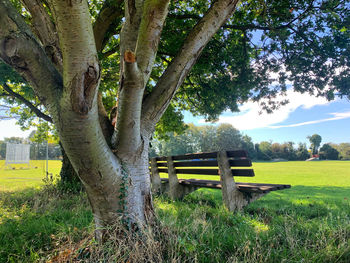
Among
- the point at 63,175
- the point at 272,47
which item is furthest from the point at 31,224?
the point at 272,47

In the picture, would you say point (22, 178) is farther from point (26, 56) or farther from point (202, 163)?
point (26, 56)

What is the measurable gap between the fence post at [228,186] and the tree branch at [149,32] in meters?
2.56

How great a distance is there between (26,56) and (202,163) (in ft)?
12.8

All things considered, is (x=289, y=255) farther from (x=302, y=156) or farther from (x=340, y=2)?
(x=302, y=156)

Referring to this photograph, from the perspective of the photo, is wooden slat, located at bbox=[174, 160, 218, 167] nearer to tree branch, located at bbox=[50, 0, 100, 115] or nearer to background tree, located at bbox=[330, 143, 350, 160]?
tree branch, located at bbox=[50, 0, 100, 115]

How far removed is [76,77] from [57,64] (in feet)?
3.30

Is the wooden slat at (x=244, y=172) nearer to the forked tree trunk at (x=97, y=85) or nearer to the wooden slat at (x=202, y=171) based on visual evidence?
the wooden slat at (x=202, y=171)

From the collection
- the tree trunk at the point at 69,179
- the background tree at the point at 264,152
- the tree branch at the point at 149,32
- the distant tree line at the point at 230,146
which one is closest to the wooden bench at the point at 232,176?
the tree branch at the point at 149,32

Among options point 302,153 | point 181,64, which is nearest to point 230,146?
point 302,153

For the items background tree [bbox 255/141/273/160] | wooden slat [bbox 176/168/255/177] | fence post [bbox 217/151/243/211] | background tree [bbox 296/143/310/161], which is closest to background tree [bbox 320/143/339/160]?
background tree [bbox 296/143/310/161]

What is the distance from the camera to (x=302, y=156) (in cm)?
6862

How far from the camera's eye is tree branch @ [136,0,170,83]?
245 centimetres

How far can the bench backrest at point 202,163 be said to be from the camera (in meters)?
4.09

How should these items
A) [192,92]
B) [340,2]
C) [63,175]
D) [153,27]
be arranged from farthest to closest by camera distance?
[192,92], [63,175], [340,2], [153,27]
